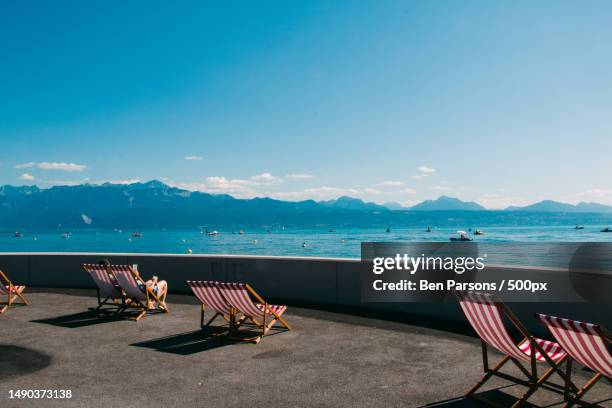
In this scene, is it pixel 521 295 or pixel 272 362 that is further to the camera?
pixel 521 295

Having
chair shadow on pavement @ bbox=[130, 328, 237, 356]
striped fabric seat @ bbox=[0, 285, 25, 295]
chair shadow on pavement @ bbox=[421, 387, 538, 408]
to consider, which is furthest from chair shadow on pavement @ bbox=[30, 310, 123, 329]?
chair shadow on pavement @ bbox=[421, 387, 538, 408]

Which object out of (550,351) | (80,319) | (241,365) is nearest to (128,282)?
(80,319)

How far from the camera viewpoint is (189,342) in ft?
21.5

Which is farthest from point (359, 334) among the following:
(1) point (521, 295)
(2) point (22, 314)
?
(2) point (22, 314)

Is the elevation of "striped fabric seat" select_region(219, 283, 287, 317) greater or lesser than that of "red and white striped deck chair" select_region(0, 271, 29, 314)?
greater

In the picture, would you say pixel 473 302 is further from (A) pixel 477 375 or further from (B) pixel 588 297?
(B) pixel 588 297

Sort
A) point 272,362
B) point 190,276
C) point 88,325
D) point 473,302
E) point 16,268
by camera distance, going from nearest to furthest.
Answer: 1. point 473,302
2. point 272,362
3. point 88,325
4. point 190,276
5. point 16,268

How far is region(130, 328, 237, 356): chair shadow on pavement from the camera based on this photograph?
6.16 metres

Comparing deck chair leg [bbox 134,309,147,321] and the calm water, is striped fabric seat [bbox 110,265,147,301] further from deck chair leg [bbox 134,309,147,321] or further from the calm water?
the calm water

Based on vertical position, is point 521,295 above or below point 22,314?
above

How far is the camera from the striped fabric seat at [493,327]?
4.34 meters

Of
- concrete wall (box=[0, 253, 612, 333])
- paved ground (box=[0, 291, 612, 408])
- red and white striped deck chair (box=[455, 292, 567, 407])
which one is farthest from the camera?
concrete wall (box=[0, 253, 612, 333])

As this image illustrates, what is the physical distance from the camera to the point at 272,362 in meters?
5.59

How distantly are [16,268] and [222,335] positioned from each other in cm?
829
